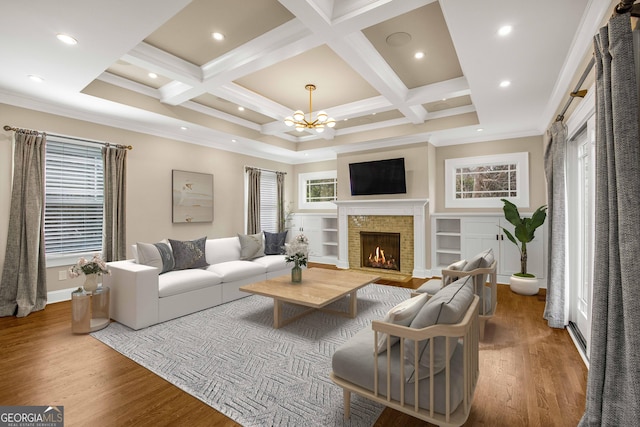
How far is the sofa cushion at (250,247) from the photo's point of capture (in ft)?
16.6

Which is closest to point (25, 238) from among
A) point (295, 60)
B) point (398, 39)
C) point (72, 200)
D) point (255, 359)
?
point (72, 200)

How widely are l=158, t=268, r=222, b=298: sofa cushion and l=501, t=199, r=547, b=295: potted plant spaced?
14.5 feet

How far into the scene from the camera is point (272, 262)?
4941 mm

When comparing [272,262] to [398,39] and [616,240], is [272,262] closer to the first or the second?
[398,39]

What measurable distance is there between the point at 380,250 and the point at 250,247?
285 cm

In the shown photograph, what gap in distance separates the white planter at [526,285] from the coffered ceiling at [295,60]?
7.85ft

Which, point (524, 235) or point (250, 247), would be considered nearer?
point (524, 235)

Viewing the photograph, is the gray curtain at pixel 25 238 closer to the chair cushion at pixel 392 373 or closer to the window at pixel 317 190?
the chair cushion at pixel 392 373

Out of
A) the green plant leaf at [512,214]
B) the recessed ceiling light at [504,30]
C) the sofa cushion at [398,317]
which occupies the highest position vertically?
the recessed ceiling light at [504,30]

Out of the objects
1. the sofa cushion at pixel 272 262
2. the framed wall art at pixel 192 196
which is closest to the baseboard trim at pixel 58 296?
the framed wall art at pixel 192 196

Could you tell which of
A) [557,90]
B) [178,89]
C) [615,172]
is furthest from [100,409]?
[557,90]

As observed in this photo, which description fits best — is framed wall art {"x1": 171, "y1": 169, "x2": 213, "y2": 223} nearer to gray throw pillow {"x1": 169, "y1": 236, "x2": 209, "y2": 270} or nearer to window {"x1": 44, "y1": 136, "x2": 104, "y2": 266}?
window {"x1": 44, "y1": 136, "x2": 104, "y2": 266}

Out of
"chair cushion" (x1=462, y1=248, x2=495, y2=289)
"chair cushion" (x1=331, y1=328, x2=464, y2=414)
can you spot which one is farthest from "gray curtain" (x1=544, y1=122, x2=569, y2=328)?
"chair cushion" (x1=331, y1=328, x2=464, y2=414)

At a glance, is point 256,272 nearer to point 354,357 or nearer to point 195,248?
point 195,248
